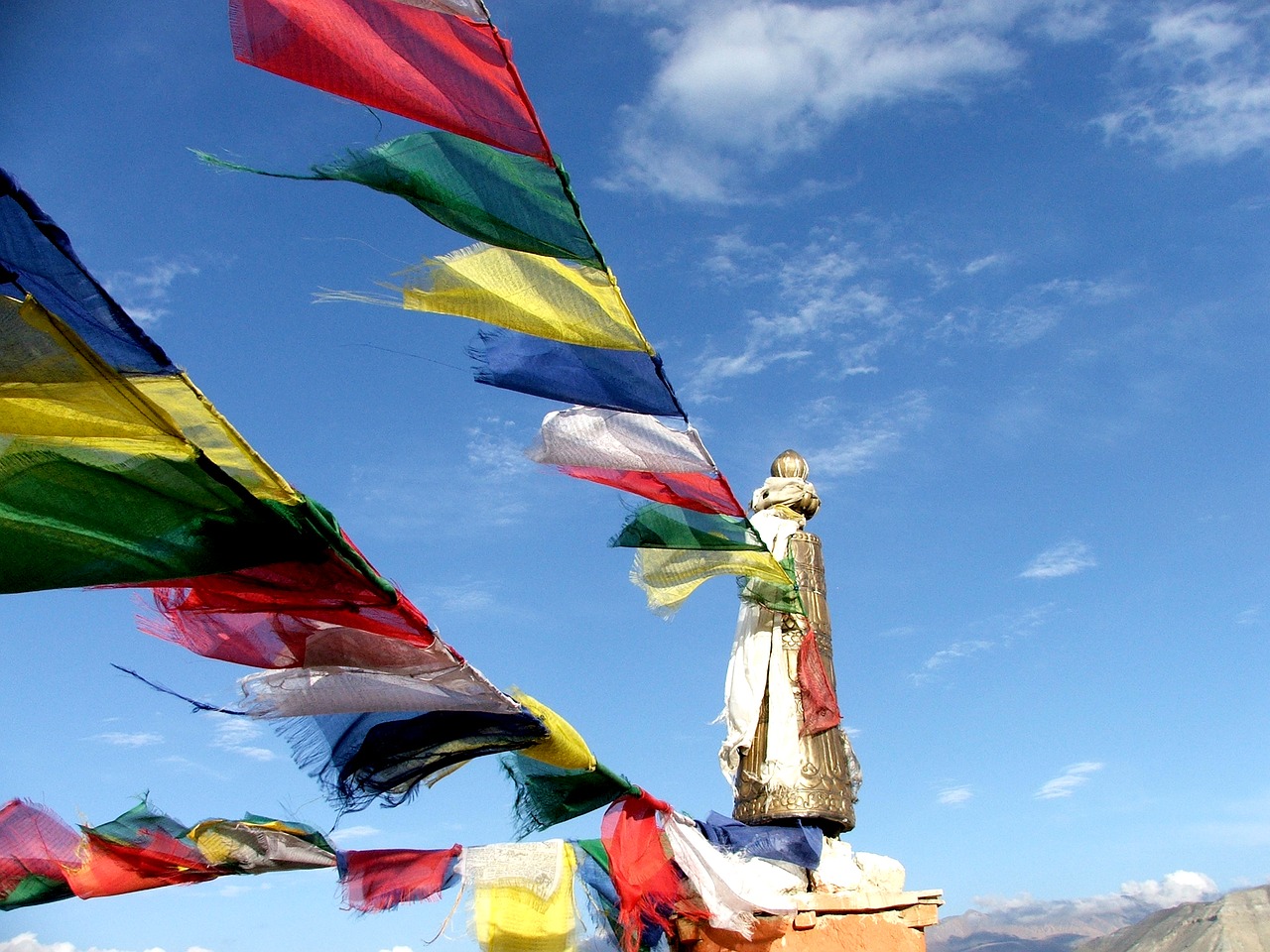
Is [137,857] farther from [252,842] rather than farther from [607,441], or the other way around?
[607,441]

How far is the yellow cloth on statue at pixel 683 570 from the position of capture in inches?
244

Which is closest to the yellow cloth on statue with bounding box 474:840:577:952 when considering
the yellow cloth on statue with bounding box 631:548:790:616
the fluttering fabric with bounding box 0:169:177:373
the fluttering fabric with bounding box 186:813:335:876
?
the fluttering fabric with bounding box 186:813:335:876

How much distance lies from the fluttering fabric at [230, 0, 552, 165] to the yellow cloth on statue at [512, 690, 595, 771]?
2.15m

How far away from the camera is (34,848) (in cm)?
588

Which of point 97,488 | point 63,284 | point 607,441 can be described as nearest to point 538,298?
point 607,441

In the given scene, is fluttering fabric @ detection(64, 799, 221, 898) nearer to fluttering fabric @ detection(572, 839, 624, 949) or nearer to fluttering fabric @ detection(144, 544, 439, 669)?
fluttering fabric @ detection(572, 839, 624, 949)

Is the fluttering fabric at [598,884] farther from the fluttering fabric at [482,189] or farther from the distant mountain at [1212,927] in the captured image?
the distant mountain at [1212,927]

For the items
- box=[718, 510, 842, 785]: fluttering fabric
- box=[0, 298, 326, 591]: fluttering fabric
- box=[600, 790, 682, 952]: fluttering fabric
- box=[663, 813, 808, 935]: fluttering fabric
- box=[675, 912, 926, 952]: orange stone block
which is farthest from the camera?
box=[718, 510, 842, 785]: fluttering fabric

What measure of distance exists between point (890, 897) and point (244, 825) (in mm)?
3433

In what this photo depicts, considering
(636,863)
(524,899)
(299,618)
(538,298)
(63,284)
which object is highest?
(538,298)

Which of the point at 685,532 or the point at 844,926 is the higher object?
the point at 685,532

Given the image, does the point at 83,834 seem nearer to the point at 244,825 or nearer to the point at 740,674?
the point at 244,825

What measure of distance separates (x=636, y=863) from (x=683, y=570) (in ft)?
4.94

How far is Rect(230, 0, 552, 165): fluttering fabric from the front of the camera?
135 inches
